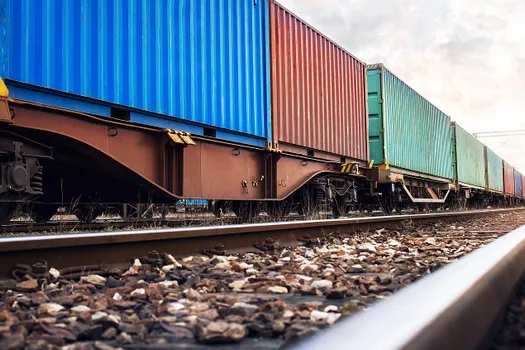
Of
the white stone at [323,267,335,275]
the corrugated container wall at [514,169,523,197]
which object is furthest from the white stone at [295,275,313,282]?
the corrugated container wall at [514,169,523,197]

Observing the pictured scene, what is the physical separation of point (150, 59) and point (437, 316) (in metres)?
5.63

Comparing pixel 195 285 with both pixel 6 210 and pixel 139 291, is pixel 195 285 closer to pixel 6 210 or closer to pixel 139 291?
pixel 139 291

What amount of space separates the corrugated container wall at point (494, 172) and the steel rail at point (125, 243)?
27.5 meters

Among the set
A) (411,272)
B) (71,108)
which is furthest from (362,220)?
(71,108)

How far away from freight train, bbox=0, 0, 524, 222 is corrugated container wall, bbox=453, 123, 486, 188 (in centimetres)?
1213

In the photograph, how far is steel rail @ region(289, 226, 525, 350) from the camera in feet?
3.13

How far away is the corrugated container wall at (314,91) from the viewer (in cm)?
885

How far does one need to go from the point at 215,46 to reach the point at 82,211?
3.24 metres

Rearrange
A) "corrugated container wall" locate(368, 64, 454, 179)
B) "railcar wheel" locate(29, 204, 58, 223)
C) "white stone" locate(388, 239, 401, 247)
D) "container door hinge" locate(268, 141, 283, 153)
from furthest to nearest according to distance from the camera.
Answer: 1. "corrugated container wall" locate(368, 64, 454, 179)
2. "container door hinge" locate(268, 141, 283, 153)
3. "railcar wheel" locate(29, 204, 58, 223)
4. "white stone" locate(388, 239, 401, 247)

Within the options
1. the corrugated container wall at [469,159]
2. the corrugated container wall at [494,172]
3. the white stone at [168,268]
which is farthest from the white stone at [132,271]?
the corrugated container wall at [494,172]

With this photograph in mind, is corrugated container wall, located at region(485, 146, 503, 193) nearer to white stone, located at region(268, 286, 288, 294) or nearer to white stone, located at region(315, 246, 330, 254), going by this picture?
white stone, located at region(315, 246, 330, 254)

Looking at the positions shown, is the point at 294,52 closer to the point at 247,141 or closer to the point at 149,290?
the point at 247,141

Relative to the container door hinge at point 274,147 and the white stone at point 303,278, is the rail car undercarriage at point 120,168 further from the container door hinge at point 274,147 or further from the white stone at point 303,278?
the white stone at point 303,278

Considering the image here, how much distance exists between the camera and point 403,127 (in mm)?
14945
